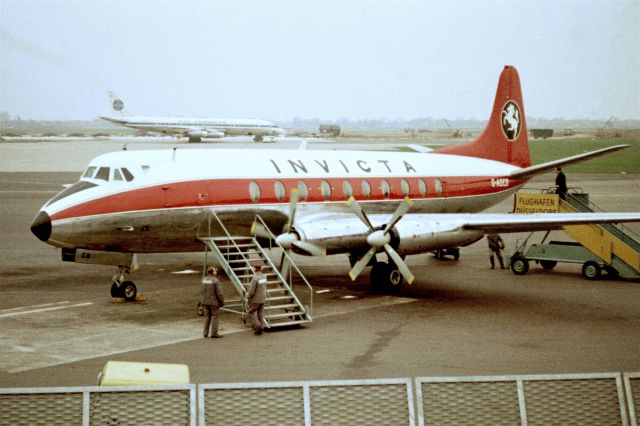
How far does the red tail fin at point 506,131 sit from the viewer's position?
29.7 metres

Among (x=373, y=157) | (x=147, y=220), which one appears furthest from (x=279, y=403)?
(x=373, y=157)

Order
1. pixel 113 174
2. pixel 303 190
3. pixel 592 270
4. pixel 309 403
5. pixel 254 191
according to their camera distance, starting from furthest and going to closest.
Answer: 1. pixel 592 270
2. pixel 303 190
3. pixel 254 191
4. pixel 113 174
5. pixel 309 403

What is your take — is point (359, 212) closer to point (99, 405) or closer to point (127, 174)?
point (127, 174)

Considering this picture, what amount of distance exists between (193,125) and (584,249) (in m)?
80.5

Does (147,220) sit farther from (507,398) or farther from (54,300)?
(507,398)

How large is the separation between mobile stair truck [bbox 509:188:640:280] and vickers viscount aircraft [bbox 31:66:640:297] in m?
2.43

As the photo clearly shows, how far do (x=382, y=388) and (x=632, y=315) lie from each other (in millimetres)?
14183

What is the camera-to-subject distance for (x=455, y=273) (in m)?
27.3

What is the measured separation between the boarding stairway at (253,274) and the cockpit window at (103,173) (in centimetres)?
289

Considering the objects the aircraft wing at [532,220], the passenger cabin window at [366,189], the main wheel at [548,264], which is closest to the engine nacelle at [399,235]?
the aircraft wing at [532,220]

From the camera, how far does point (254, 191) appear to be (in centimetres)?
2258

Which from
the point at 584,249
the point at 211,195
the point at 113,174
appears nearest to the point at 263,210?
the point at 211,195

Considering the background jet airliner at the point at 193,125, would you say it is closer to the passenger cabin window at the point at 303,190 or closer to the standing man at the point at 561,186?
the standing man at the point at 561,186

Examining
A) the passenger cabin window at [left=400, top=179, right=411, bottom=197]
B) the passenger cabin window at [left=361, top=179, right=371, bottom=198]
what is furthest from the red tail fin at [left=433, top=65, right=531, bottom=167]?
the passenger cabin window at [left=361, top=179, right=371, bottom=198]
